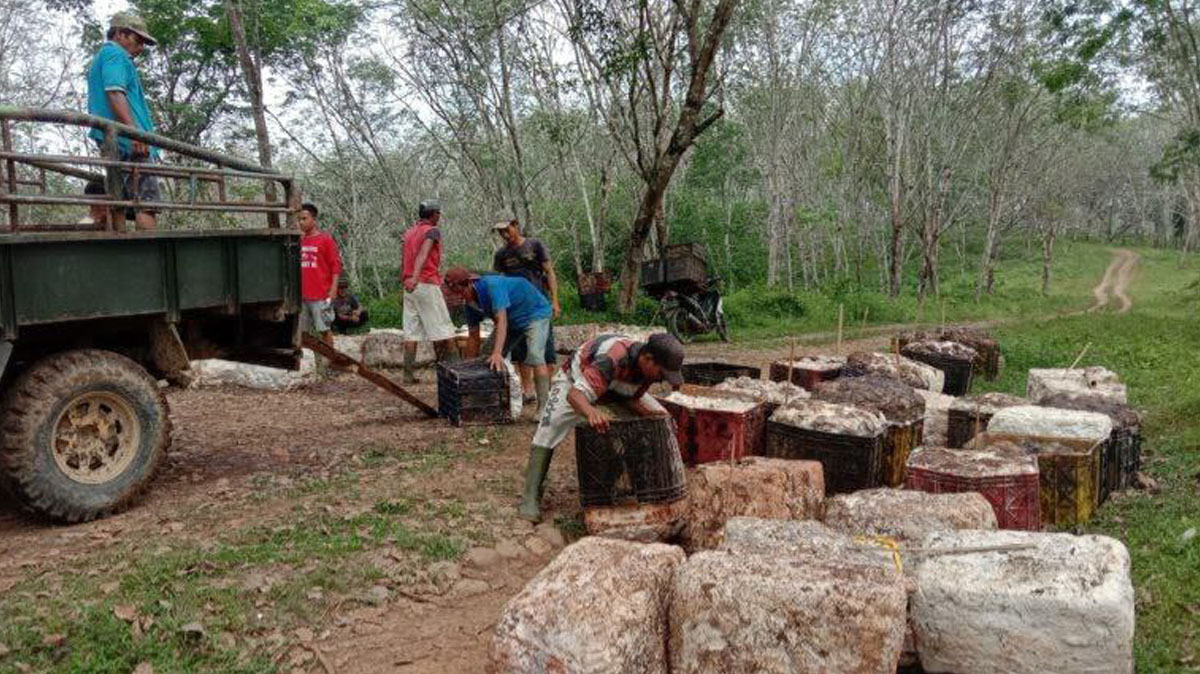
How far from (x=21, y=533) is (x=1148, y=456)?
25.9 feet

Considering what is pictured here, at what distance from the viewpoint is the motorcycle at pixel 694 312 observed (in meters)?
13.8

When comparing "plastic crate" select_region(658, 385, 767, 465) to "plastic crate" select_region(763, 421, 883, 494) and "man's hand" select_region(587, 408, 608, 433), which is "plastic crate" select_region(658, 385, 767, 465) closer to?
"plastic crate" select_region(763, 421, 883, 494)

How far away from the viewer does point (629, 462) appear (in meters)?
4.93

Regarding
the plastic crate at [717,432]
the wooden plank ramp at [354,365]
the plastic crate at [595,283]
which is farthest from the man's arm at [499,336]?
the plastic crate at [595,283]

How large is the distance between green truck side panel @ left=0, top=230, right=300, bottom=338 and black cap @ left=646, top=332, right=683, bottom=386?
9.68 ft

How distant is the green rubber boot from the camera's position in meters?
5.43

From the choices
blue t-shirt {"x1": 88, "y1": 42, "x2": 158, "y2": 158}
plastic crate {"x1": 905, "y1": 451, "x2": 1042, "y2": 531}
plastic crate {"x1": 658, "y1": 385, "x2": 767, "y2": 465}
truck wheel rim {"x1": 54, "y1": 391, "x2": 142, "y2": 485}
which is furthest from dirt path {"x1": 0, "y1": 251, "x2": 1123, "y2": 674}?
blue t-shirt {"x1": 88, "y1": 42, "x2": 158, "y2": 158}

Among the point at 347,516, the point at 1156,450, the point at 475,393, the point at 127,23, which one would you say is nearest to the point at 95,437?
the point at 347,516

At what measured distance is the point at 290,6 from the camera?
→ 16734 mm

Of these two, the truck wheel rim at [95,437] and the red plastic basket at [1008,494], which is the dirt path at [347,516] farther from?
the red plastic basket at [1008,494]

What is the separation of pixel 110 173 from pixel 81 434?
1.56 metres

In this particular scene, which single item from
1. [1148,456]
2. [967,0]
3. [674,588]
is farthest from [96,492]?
[967,0]

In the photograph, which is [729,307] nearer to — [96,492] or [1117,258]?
[96,492]

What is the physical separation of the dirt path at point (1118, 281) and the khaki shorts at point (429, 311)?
773 inches
